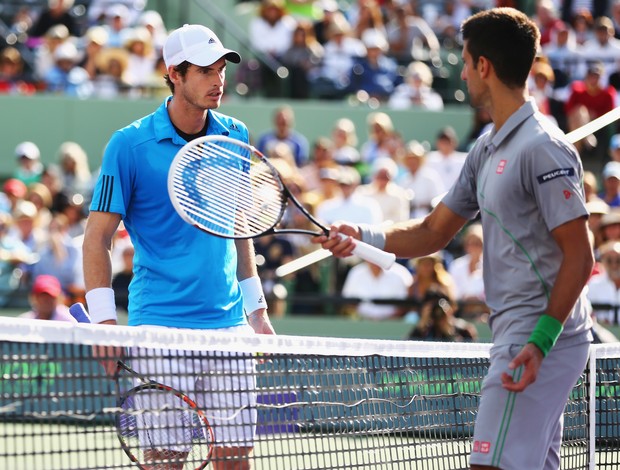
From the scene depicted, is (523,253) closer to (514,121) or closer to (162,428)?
(514,121)

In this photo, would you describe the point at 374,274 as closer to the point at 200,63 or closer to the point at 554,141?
the point at 200,63

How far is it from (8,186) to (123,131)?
9321 mm

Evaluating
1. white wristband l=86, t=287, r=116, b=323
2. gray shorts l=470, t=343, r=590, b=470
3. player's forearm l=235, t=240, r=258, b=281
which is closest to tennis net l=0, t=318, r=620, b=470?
white wristband l=86, t=287, r=116, b=323

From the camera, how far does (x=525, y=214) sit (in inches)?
176

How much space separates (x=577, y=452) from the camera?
6109mm

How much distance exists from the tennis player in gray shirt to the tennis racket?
1.62 ft

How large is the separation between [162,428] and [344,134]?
10.2 m

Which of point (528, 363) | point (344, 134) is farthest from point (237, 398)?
point (344, 134)

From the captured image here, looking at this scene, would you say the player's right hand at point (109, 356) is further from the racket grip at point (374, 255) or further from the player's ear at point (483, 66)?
the player's ear at point (483, 66)

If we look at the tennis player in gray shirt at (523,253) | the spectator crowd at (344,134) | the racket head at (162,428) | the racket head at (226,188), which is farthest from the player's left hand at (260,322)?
the spectator crowd at (344,134)

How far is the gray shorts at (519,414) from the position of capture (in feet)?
14.6

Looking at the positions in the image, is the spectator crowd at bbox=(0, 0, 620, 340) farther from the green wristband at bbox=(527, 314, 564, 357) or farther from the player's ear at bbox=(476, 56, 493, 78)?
the green wristband at bbox=(527, 314, 564, 357)

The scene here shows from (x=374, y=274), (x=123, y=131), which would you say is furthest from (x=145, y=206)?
(x=374, y=274)

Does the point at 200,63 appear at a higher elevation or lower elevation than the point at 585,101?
lower
